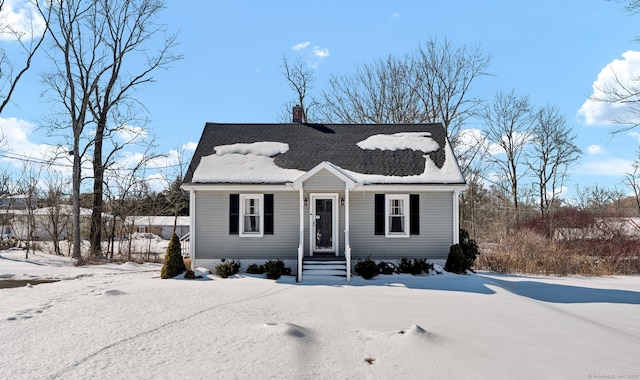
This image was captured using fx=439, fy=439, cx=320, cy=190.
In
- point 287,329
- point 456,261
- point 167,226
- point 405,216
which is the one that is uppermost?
point 405,216

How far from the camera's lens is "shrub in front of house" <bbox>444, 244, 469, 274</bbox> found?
47.1 feet

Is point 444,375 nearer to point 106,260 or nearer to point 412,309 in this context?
point 412,309

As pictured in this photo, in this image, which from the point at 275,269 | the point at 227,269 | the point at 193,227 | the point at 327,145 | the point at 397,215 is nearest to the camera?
the point at 275,269

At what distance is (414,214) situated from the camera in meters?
14.9

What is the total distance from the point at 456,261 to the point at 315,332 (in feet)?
28.4

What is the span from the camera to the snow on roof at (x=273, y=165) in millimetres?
14750

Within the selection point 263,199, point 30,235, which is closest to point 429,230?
point 263,199

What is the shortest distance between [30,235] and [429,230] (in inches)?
766

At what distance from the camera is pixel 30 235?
2186 centimetres

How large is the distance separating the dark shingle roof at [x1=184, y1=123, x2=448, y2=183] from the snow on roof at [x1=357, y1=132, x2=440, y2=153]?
0.23 meters

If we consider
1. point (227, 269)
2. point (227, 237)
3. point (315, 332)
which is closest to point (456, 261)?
point (227, 269)

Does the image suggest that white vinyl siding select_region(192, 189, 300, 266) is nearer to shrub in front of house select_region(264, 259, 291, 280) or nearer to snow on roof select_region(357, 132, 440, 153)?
shrub in front of house select_region(264, 259, 291, 280)

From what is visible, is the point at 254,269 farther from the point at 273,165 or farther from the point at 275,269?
the point at 273,165

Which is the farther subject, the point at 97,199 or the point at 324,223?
the point at 97,199
